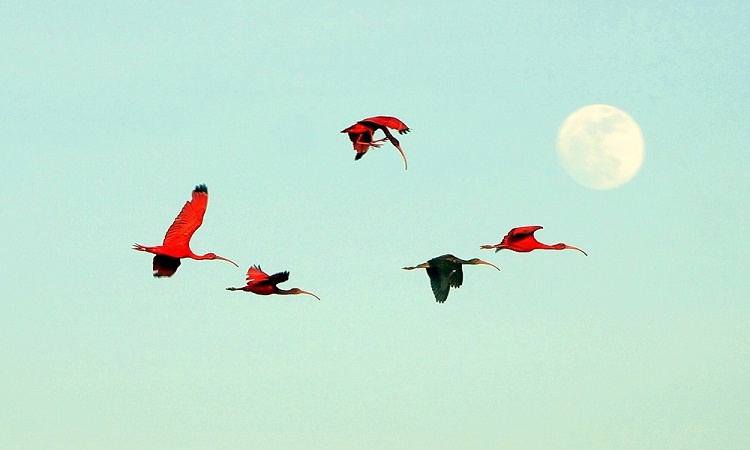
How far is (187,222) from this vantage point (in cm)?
4347

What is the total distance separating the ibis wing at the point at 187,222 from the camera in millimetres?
43094

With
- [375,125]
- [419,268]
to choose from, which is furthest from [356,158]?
[419,268]

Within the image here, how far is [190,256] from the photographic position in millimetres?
43438

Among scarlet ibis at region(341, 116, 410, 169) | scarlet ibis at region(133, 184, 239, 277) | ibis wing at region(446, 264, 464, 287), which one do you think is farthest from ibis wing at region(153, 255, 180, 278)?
ibis wing at region(446, 264, 464, 287)

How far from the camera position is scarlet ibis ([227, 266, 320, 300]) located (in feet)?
137

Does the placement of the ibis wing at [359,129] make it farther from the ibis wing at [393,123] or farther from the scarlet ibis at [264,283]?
the scarlet ibis at [264,283]

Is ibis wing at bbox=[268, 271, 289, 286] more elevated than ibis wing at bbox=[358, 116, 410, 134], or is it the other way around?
ibis wing at bbox=[358, 116, 410, 134]

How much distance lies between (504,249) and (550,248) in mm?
2477

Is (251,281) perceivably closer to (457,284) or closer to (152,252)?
(152,252)

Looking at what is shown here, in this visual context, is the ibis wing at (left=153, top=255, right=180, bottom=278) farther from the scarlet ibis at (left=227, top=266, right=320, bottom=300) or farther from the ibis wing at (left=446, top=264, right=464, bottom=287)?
the ibis wing at (left=446, top=264, right=464, bottom=287)

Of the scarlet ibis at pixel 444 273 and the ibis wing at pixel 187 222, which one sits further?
the scarlet ibis at pixel 444 273

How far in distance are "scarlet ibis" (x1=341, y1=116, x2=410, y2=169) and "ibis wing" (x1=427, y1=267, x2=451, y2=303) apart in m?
3.78

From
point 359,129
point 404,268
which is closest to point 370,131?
point 359,129

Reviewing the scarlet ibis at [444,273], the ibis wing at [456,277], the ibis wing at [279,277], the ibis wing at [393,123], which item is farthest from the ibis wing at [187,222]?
the ibis wing at [456,277]
